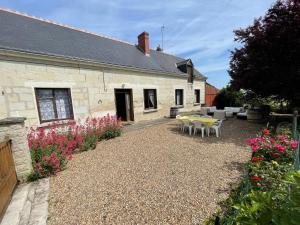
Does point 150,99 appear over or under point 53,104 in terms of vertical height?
under

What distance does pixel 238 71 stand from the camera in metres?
8.45

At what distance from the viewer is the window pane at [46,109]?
6.88 m

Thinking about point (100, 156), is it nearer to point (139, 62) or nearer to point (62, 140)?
point (62, 140)

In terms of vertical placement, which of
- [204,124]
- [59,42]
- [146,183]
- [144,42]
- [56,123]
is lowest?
[146,183]

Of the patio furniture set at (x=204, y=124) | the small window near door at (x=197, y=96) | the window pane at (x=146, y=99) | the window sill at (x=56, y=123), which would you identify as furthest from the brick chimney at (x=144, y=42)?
the window sill at (x=56, y=123)

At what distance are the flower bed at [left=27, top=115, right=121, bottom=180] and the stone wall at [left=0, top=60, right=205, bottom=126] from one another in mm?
945

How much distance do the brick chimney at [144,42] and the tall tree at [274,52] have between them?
7.32 meters

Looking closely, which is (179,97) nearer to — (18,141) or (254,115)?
(254,115)

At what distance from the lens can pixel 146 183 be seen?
356 cm

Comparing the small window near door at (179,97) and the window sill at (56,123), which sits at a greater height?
the small window near door at (179,97)

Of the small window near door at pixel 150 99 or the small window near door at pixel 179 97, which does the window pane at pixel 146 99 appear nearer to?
the small window near door at pixel 150 99

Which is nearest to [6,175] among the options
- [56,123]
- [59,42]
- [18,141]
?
[18,141]

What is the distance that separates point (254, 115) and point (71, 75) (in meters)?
11.2

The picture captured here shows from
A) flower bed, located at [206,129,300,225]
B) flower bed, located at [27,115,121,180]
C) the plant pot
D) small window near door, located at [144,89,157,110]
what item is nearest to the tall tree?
the plant pot
